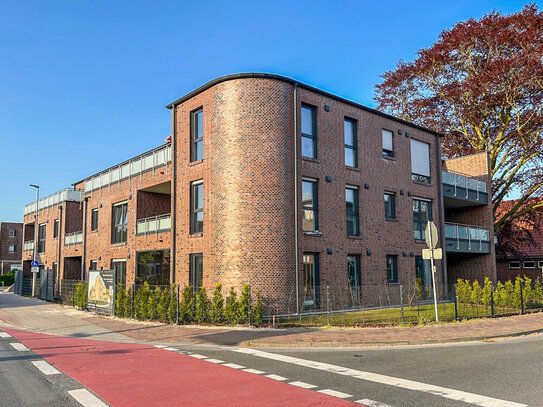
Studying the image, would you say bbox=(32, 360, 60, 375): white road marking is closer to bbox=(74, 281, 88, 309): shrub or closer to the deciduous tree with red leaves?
bbox=(74, 281, 88, 309): shrub

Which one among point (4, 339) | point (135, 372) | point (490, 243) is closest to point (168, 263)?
point (4, 339)

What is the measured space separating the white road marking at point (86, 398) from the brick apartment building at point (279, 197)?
943cm

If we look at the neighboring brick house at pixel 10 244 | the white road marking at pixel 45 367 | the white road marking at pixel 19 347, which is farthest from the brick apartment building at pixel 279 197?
the neighboring brick house at pixel 10 244

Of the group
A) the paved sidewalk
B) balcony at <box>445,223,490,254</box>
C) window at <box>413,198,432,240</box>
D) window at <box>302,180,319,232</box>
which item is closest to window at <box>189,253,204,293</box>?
the paved sidewalk

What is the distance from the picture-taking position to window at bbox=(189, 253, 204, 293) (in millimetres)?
18280

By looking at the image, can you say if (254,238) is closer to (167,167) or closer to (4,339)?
(167,167)

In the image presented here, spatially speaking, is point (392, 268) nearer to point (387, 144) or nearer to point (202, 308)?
point (387, 144)

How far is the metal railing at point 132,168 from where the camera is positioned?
21580mm

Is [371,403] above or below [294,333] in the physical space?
above

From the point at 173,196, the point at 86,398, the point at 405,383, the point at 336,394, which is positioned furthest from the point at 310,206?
the point at 86,398

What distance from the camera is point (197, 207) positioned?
1905 centimetres

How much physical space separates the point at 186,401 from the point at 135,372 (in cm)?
255

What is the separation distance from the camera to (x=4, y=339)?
13.3 metres

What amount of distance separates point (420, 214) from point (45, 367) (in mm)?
18940
